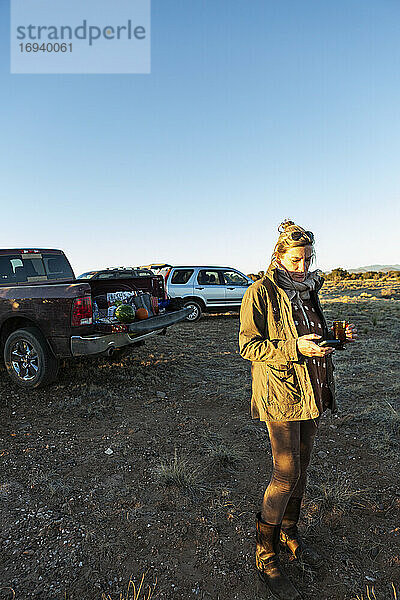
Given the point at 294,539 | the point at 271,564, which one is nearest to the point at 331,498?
the point at 294,539

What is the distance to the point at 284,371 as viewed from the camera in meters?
2.26

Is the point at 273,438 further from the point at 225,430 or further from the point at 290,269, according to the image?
the point at 225,430

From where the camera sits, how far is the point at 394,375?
6691 millimetres

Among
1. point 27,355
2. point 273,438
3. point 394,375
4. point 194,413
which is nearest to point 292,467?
point 273,438

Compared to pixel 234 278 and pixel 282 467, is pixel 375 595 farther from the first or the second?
pixel 234 278

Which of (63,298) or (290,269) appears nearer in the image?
(290,269)

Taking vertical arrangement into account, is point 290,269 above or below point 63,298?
above

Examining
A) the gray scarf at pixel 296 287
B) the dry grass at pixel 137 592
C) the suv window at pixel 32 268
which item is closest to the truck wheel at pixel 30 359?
the suv window at pixel 32 268

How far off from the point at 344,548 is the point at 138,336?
4029 millimetres

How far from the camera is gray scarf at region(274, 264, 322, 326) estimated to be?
2.36 meters

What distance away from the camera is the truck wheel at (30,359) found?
553 centimetres

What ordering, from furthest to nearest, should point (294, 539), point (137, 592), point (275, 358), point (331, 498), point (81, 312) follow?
point (81, 312)
point (331, 498)
point (294, 539)
point (137, 592)
point (275, 358)

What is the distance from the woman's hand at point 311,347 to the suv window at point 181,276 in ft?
36.8

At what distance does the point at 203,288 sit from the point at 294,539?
36.1 feet
